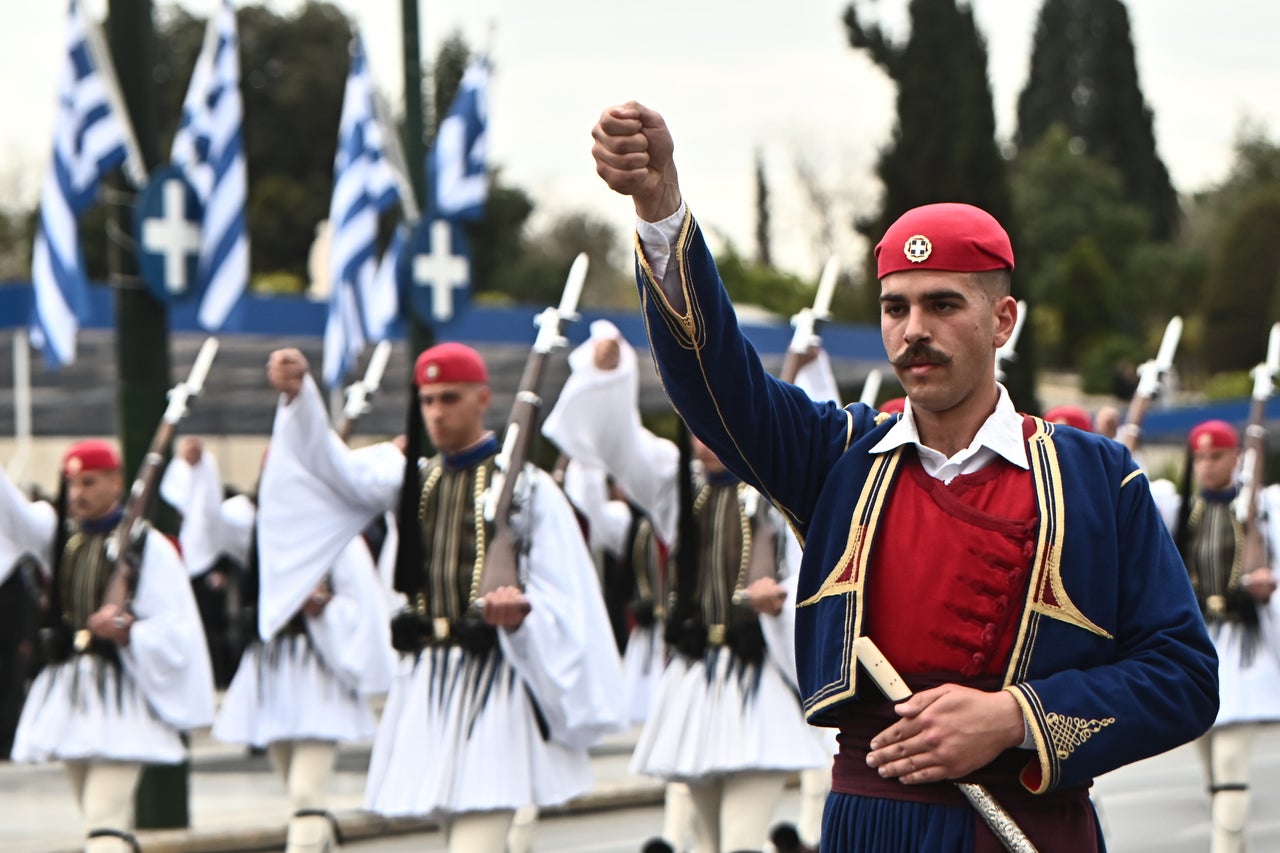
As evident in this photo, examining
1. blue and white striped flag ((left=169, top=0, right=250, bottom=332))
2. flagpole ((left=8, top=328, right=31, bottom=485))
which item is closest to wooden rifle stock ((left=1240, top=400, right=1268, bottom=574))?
blue and white striped flag ((left=169, top=0, right=250, bottom=332))

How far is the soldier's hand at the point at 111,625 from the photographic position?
9352 mm

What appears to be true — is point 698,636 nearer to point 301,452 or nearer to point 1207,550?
point 301,452

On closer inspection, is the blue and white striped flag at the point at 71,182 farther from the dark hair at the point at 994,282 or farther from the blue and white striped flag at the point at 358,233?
the dark hair at the point at 994,282

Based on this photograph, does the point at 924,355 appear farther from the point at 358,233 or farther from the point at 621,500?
the point at 358,233

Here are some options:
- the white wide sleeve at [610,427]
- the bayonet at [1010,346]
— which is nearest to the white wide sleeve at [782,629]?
the white wide sleeve at [610,427]

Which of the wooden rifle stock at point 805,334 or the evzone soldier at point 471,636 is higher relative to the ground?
the wooden rifle stock at point 805,334

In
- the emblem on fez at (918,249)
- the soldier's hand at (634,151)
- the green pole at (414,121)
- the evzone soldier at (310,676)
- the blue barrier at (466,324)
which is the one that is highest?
the green pole at (414,121)

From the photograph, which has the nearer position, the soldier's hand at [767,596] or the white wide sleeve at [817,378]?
the soldier's hand at [767,596]

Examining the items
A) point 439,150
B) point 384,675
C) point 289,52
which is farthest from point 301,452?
point 289,52

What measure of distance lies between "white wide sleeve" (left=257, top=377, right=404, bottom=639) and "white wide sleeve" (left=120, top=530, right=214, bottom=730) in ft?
1.99

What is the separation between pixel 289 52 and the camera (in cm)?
4706

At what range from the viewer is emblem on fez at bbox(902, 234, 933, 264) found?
3641 mm

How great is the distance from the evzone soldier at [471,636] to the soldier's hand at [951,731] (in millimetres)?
4184

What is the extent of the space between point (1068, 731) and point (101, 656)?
6.77 meters
